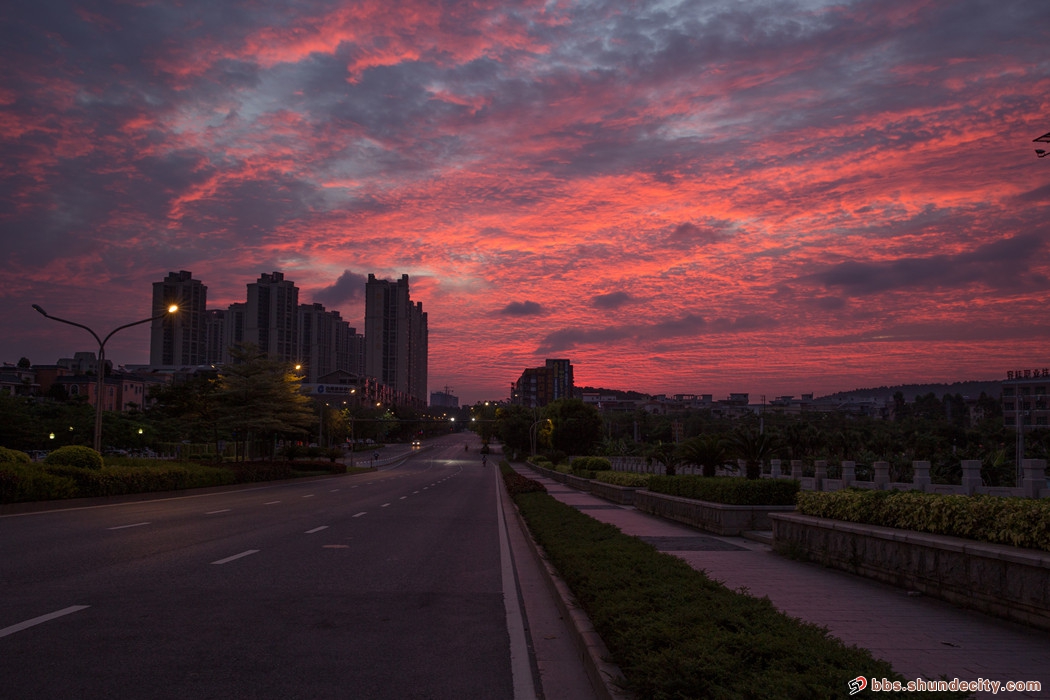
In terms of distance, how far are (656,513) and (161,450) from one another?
8129 centimetres

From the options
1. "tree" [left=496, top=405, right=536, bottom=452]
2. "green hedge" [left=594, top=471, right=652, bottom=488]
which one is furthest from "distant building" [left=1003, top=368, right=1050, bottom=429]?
"green hedge" [left=594, top=471, right=652, bottom=488]

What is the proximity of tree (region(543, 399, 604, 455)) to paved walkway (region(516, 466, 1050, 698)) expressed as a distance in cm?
8020

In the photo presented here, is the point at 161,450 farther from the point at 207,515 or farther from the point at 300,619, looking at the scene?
the point at 300,619

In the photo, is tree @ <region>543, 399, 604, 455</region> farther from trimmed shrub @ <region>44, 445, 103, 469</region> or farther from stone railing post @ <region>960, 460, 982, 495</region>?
stone railing post @ <region>960, 460, 982, 495</region>

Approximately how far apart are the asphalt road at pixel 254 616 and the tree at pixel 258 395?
1496 inches

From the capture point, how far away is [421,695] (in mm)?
5918

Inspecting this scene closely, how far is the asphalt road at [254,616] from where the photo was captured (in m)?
6.08

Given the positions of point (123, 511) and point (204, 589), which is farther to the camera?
point (123, 511)

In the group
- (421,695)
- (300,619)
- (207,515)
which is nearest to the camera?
(421,695)

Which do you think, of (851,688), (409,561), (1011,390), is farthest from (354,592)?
(1011,390)

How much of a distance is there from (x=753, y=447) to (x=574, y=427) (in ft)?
237

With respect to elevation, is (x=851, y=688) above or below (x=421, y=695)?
above

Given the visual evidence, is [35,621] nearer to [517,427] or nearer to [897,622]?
[897,622]

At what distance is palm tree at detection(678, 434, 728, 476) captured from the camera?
84.2 ft
